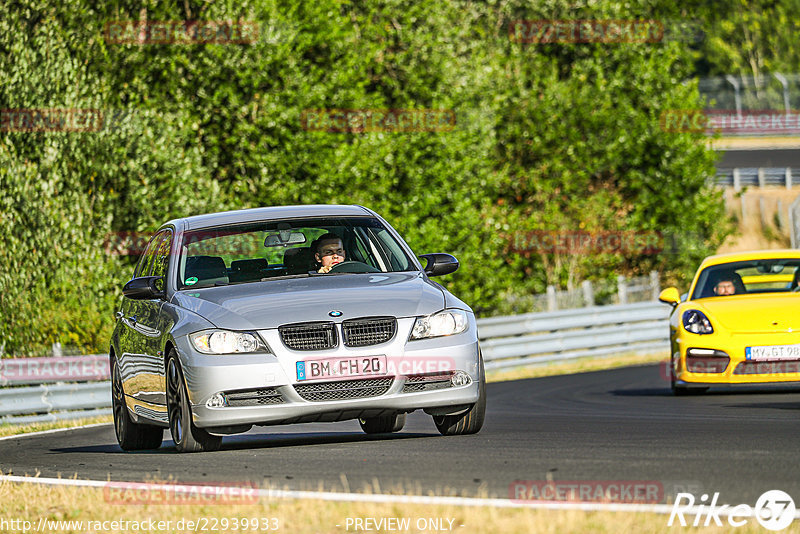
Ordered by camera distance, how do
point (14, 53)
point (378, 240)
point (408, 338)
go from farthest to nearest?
point (14, 53)
point (378, 240)
point (408, 338)

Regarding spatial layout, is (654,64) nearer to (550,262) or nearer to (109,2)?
(550,262)

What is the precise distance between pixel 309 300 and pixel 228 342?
1.82ft

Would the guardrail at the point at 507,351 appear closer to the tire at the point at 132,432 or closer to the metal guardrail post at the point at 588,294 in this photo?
the metal guardrail post at the point at 588,294

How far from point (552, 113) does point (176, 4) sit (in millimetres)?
11593

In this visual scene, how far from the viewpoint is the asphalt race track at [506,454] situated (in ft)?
22.0

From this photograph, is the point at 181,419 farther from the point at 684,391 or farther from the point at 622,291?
the point at 622,291

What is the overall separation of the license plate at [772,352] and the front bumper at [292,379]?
207 inches

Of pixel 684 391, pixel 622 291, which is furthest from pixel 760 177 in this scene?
pixel 684 391

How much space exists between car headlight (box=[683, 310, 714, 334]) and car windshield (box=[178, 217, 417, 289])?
463 centimetres

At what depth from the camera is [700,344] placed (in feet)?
44.3

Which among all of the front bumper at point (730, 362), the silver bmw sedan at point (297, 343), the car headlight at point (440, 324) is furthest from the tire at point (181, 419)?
the front bumper at point (730, 362)

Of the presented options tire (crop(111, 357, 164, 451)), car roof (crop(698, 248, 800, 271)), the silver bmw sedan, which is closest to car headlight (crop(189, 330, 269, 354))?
the silver bmw sedan

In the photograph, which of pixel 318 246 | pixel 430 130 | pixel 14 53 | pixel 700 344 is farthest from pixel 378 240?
pixel 430 130

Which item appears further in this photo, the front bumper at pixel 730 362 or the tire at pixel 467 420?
the front bumper at pixel 730 362
